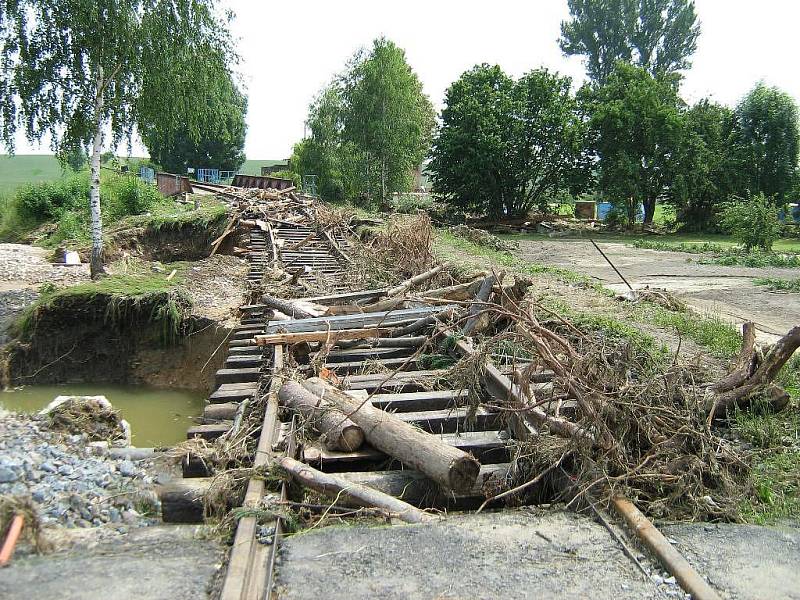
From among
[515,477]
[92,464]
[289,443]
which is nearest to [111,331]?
[92,464]

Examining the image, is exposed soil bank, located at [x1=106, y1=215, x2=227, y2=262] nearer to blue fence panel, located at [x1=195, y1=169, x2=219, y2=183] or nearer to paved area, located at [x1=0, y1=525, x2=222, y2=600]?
paved area, located at [x1=0, y1=525, x2=222, y2=600]

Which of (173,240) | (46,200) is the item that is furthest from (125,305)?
(46,200)

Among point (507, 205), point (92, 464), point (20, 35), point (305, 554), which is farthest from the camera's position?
point (507, 205)

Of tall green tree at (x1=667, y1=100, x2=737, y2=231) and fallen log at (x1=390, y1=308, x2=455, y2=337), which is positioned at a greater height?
tall green tree at (x1=667, y1=100, x2=737, y2=231)

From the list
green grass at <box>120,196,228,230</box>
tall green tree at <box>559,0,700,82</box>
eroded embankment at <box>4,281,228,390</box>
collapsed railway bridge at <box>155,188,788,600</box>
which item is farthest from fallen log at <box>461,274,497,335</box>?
tall green tree at <box>559,0,700,82</box>

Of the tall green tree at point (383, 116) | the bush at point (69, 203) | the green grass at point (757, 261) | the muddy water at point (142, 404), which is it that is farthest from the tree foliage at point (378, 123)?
the muddy water at point (142, 404)

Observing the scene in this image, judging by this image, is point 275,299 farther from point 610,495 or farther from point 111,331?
point 610,495

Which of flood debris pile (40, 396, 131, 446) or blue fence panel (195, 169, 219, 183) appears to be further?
blue fence panel (195, 169, 219, 183)

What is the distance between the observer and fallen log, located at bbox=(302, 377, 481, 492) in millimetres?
3793

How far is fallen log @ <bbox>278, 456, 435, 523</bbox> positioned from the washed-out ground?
113 mm

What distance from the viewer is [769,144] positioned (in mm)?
30906

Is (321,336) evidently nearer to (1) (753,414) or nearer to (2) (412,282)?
(2) (412,282)

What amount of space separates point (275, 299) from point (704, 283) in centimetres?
903

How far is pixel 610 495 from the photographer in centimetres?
365
